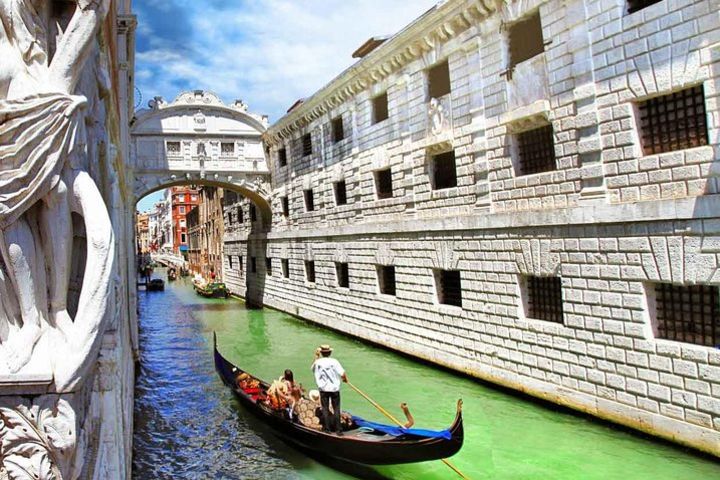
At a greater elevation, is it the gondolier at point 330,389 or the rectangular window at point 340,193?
the rectangular window at point 340,193

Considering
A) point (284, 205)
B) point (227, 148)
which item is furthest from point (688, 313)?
point (227, 148)

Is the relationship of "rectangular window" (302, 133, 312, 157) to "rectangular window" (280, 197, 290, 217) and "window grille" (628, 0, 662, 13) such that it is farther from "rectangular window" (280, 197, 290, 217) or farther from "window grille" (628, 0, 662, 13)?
"window grille" (628, 0, 662, 13)

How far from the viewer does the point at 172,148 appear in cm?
1839

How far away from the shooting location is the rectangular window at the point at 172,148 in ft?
60.2

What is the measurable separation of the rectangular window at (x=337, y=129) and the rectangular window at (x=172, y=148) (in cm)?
672

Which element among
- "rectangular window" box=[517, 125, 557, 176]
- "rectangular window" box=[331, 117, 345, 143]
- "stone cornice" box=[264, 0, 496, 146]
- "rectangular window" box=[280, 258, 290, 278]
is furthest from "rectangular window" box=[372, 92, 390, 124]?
"rectangular window" box=[280, 258, 290, 278]

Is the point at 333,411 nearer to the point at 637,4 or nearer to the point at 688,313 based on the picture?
the point at 688,313

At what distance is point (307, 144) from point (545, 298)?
35.0ft

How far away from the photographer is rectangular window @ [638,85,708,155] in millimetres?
6105

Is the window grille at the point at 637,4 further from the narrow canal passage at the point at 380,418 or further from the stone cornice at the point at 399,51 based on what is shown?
the narrow canal passage at the point at 380,418

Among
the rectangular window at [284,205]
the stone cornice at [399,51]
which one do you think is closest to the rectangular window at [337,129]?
the stone cornice at [399,51]

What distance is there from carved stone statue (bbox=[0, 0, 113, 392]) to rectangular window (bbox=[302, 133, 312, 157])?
45.6 feet

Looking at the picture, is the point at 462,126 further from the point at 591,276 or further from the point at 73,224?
the point at 73,224

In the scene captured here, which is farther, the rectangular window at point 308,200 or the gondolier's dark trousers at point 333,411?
the rectangular window at point 308,200
